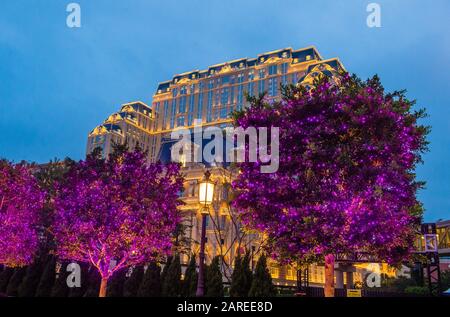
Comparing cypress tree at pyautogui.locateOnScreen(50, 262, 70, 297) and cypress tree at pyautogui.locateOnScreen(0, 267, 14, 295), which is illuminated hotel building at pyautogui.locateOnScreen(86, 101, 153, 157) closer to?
cypress tree at pyautogui.locateOnScreen(0, 267, 14, 295)

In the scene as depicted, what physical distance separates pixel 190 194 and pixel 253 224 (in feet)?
136

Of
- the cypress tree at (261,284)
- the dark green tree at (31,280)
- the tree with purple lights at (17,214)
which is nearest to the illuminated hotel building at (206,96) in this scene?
the dark green tree at (31,280)

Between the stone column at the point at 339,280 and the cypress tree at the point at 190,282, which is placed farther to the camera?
the stone column at the point at 339,280

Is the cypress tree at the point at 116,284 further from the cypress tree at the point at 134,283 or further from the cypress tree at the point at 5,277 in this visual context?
the cypress tree at the point at 5,277

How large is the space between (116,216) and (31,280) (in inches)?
517

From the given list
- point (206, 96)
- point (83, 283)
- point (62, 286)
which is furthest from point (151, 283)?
point (206, 96)

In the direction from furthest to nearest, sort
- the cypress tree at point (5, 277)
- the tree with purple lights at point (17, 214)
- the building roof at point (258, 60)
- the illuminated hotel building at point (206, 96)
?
the illuminated hotel building at point (206, 96) → the building roof at point (258, 60) → the cypress tree at point (5, 277) → the tree with purple lights at point (17, 214)

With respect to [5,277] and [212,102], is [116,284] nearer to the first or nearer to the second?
[5,277]

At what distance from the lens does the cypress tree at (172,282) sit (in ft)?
76.3

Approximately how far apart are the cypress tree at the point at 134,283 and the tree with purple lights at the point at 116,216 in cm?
270

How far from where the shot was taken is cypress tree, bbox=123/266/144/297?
964 inches

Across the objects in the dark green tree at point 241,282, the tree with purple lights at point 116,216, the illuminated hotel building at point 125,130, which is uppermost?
the illuminated hotel building at point 125,130

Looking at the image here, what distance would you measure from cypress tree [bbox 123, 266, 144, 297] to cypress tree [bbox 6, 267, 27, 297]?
34.9ft
